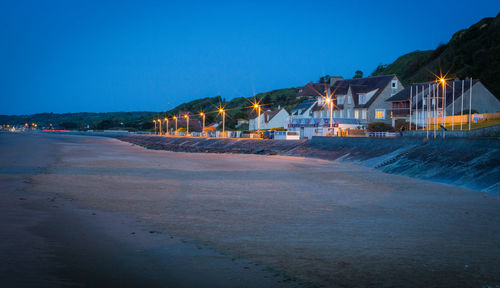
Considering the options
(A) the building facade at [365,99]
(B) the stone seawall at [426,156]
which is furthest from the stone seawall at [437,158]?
(A) the building facade at [365,99]

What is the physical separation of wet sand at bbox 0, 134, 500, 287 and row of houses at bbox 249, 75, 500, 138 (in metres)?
42.6

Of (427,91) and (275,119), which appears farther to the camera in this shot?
(275,119)

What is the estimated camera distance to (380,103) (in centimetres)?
7150

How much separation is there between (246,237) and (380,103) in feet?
216

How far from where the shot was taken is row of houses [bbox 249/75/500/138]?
57781mm

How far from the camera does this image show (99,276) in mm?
7145

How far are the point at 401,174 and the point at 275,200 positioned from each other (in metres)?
14.0

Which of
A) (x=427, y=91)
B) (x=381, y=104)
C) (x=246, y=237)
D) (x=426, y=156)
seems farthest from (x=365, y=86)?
(x=246, y=237)

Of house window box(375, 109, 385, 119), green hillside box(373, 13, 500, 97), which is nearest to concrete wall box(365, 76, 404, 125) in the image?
house window box(375, 109, 385, 119)

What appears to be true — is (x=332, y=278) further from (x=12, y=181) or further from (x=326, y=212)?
(x=12, y=181)

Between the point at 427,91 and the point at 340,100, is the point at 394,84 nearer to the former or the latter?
the point at 427,91

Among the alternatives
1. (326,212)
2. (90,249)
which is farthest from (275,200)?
(90,249)

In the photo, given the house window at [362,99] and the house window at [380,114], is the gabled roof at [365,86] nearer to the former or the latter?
the house window at [362,99]

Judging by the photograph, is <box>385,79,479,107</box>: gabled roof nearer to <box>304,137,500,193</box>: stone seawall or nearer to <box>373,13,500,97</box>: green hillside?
<box>304,137,500,193</box>: stone seawall
